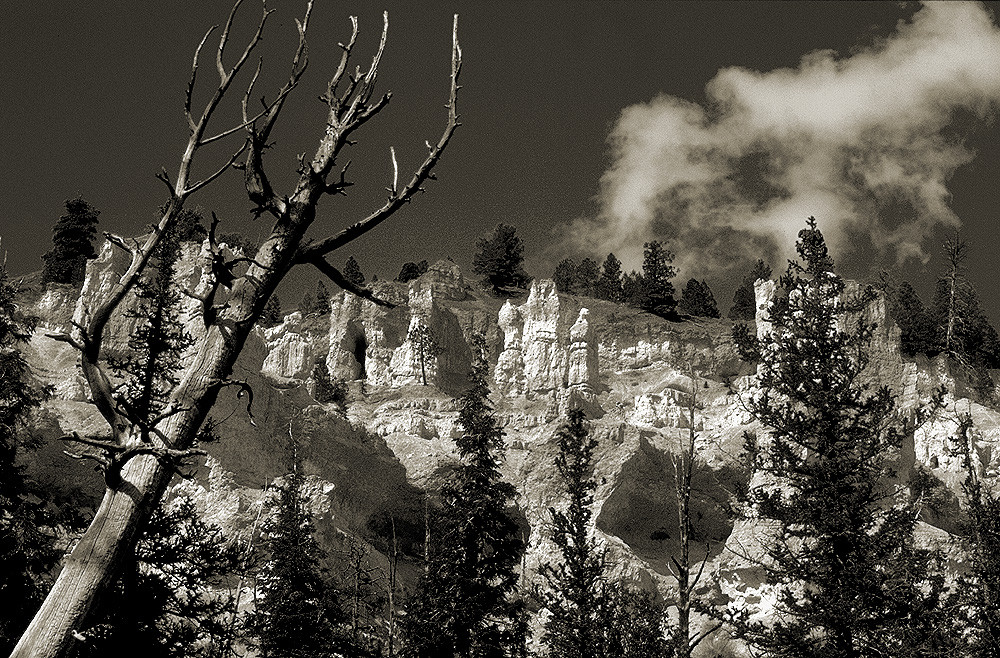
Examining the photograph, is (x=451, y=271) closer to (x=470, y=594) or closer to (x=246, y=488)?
(x=246, y=488)

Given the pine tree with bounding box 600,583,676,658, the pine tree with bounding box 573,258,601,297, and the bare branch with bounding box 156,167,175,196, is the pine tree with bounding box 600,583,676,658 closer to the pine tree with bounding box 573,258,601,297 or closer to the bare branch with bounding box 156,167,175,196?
the bare branch with bounding box 156,167,175,196

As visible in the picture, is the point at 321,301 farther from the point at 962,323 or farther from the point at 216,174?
the point at 216,174

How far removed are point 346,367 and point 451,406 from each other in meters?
16.0

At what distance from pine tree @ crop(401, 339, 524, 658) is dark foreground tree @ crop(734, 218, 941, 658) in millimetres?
8066

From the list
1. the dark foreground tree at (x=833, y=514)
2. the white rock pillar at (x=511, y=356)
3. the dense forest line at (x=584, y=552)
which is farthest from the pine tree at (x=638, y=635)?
the white rock pillar at (x=511, y=356)

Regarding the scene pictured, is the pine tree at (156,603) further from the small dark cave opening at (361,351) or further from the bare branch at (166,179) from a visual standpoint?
the small dark cave opening at (361,351)

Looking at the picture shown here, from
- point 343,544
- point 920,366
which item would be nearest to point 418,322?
point 343,544

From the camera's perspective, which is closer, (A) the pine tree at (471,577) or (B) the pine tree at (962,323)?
(A) the pine tree at (471,577)

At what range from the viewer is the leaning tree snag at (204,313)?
152 inches

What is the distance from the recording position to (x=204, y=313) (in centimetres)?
436

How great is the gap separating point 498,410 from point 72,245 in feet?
148

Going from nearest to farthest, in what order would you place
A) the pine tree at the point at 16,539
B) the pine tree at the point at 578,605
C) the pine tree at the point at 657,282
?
the pine tree at the point at 16,539
the pine tree at the point at 578,605
the pine tree at the point at 657,282

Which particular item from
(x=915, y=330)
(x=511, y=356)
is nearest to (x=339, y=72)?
(x=511, y=356)

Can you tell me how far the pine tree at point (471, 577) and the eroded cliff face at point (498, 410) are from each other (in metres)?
6.47
